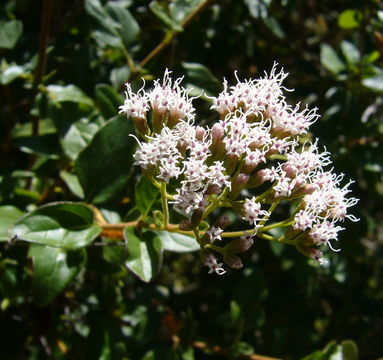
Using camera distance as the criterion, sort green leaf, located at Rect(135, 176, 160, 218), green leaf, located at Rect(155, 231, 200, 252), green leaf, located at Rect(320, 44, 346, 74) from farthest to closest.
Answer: green leaf, located at Rect(320, 44, 346, 74), green leaf, located at Rect(155, 231, 200, 252), green leaf, located at Rect(135, 176, 160, 218)

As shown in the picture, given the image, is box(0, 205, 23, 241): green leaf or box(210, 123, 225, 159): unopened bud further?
box(0, 205, 23, 241): green leaf

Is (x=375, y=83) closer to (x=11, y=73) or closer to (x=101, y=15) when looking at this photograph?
(x=101, y=15)

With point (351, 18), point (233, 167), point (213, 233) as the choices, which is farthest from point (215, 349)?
point (351, 18)

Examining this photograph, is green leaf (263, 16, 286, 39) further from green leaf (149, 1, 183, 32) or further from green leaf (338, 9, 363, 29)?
green leaf (149, 1, 183, 32)

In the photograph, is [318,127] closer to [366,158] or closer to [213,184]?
[366,158]

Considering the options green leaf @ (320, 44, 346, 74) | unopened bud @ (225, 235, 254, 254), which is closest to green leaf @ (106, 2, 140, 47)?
green leaf @ (320, 44, 346, 74)

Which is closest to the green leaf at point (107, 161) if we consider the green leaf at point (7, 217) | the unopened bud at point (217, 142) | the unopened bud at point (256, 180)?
the green leaf at point (7, 217)

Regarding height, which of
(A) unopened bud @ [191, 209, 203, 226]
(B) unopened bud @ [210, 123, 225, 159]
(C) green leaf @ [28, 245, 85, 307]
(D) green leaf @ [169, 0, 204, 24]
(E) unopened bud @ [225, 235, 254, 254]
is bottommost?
(C) green leaf @ [28, 245, 85, 307]
